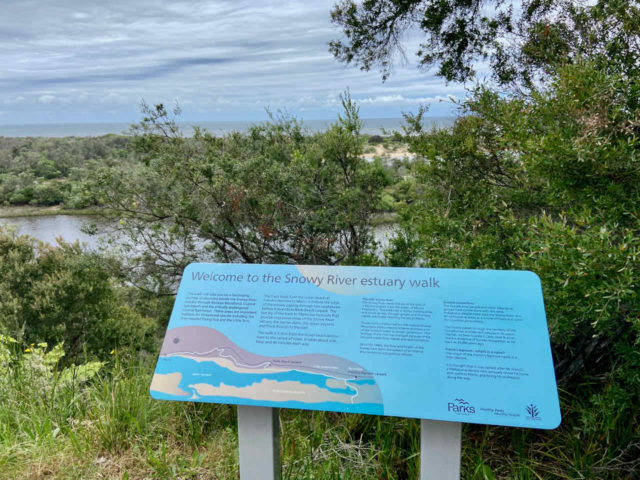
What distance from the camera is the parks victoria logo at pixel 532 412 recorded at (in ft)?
5.32

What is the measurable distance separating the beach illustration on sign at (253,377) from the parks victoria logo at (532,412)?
50 cm

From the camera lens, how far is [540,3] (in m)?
5.22

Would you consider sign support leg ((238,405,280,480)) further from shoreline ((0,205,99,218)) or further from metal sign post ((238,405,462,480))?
shoreline ((0,205,99,218))

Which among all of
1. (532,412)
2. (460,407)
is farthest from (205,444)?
(532,412)

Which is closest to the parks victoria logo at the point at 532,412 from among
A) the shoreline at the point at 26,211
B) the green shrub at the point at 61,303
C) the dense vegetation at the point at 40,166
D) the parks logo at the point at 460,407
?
the parks logo at the point at 460,407

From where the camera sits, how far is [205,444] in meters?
2.88

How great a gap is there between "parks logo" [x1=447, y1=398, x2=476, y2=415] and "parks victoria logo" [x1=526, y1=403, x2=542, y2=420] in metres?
0.18

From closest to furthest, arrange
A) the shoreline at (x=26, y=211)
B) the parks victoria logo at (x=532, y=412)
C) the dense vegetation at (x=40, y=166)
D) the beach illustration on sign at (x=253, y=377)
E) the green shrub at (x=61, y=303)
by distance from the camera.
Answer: the parks victoria logo at (x=532, y=412) < the beach illustration on sign at (x=253, y=377) < the green shrub at (x=61, y=303) < the dense vegetation at (x=40, y=166) < the shoreline at (x=26, y=211)

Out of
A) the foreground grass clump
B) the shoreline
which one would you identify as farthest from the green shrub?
the shoreline

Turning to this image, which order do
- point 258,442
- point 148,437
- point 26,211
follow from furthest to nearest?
point 26,211 < point 148,437 < point 258,442

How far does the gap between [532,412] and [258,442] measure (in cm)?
106

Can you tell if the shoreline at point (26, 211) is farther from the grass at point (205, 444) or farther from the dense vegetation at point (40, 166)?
the grass at point (205, 444)

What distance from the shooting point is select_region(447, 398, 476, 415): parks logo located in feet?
5.48

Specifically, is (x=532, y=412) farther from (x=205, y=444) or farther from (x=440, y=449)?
(x=205, y=444)
